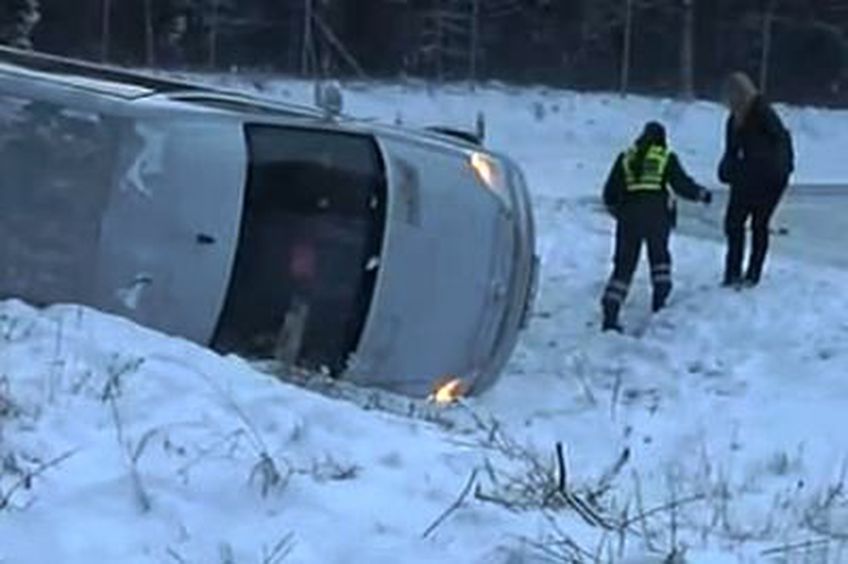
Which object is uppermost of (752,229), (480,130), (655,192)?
(655,192)

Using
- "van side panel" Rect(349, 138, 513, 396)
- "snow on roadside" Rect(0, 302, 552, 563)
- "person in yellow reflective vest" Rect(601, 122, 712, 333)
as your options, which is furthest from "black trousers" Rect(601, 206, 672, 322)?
"snow on roadside" Rect(0, 302, 552, 563)

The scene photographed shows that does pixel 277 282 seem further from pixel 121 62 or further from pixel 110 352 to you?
pixel 121 62

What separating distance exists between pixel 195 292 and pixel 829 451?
3.13m

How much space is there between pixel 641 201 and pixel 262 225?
5.05 m

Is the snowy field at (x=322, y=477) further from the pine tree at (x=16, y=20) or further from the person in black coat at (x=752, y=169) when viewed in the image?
the pine tree at (x=16, y=20)

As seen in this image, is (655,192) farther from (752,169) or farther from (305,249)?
(305,249)

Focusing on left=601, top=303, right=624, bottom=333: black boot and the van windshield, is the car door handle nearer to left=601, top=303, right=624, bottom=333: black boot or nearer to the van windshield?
the van windshield

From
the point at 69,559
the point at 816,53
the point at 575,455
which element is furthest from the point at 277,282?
the point at 816,53

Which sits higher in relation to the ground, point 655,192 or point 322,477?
point 322,477

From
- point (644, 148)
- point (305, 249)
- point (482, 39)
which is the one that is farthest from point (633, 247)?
point (482, 39)

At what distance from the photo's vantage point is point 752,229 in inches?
624

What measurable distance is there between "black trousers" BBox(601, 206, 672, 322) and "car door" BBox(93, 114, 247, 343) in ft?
16.7

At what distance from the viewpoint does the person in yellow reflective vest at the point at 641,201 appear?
48.0 feet

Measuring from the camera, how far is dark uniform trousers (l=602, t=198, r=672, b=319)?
14.7 meters
